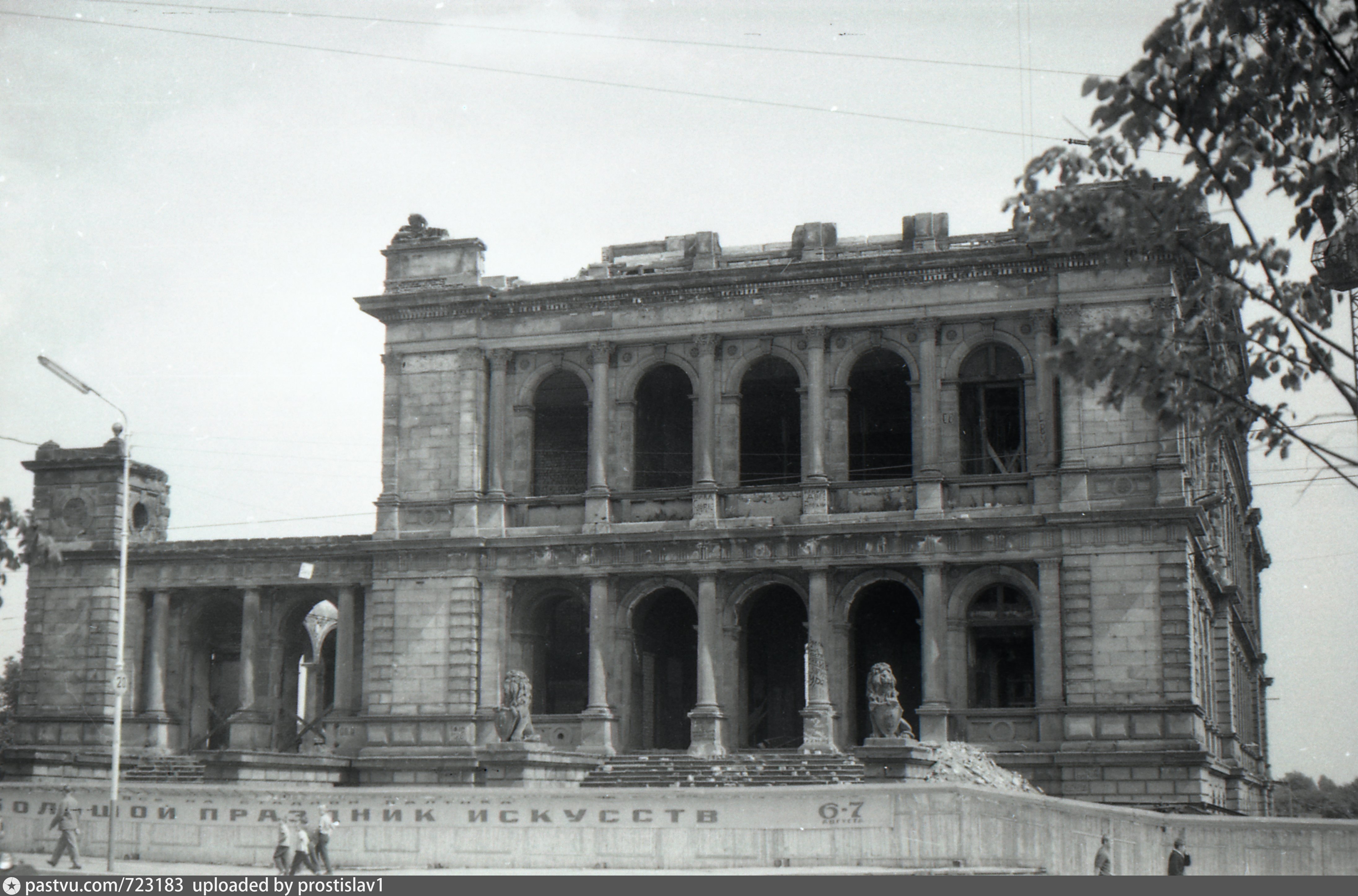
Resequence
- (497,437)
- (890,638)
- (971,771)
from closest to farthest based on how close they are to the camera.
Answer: (971,771) → (497,437) → (890,638)

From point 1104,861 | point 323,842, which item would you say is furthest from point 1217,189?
point 323,842

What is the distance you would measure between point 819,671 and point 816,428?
6805 mm

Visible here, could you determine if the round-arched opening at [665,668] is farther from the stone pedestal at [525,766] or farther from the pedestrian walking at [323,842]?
the pedestrian walking at [323,842]

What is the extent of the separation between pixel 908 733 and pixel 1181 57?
1058 inches

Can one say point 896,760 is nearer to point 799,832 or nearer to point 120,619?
point 799,832

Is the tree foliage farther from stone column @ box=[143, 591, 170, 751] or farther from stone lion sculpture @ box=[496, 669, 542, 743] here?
stone column @ box=[143, 591, 170, 751]

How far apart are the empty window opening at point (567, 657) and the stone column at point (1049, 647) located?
14.3m

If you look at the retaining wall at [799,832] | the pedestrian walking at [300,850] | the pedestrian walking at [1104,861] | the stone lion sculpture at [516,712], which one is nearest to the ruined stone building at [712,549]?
the stone lion sculpture at [516,712]

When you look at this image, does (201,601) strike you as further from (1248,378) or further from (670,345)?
(1248,378)

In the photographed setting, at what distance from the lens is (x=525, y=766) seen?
129 ft

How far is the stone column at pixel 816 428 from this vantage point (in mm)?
46281

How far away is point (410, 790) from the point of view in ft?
105
